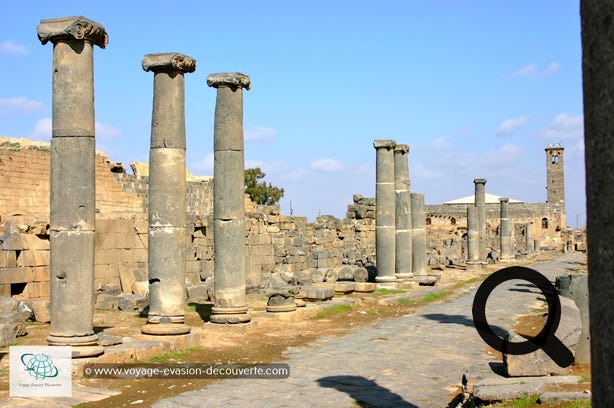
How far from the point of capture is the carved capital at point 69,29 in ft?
32.1

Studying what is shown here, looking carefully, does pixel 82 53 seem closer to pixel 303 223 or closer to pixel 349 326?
pixel 349 326

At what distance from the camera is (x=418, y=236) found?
26.0m

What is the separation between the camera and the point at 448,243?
4416cm

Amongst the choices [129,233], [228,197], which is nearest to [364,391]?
[228,197]

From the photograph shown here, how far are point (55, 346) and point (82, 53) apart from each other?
393 cm

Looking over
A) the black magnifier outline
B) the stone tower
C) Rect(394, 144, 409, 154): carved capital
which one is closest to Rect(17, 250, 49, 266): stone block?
the black magnifier outline

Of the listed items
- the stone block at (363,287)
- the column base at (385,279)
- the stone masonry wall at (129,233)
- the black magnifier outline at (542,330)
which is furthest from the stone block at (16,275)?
the column base at (385,279)

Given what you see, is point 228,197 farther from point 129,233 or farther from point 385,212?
point 385,212

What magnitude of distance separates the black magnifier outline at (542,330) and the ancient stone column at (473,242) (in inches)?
1014

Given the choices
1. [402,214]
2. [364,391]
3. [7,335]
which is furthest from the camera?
[402,214]

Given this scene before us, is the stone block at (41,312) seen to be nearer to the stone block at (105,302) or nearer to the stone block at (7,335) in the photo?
the stone block at (105,302)

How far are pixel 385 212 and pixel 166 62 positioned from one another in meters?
12.1

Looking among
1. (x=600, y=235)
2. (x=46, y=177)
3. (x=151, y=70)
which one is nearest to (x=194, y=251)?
(x=46, y=177)

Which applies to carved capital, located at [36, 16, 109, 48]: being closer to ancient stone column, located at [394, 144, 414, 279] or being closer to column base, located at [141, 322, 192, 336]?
column base, located at [141, 322, 192, 336]
